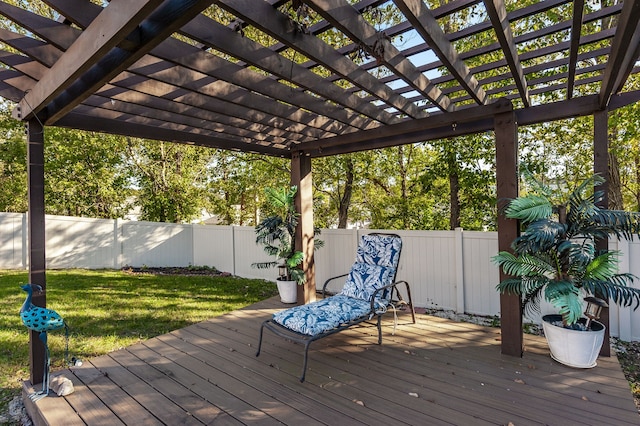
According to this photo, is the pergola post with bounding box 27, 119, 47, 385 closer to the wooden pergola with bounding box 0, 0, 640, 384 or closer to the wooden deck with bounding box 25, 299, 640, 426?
the wooden pergola with bounding box 0, 0, 640, 384

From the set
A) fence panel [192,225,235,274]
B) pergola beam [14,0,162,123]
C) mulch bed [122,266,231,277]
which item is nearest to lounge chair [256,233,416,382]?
pergola beam [14,0,162,123]

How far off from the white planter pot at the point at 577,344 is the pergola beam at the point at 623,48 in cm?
219

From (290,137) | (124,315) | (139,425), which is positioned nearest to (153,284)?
(124,315)

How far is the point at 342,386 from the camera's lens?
9.69 ft

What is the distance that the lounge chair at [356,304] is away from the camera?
3.35 m

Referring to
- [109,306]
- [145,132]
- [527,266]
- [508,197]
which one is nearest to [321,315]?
[527,266]

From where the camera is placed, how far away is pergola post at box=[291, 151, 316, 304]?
5535 millimetres

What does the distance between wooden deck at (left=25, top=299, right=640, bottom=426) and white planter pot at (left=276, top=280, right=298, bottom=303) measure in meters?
1.51

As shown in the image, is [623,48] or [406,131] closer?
[623,48]

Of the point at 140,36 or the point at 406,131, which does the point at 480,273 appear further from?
the point at 140,36

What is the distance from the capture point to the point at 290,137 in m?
5.05

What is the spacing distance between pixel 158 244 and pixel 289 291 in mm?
5964

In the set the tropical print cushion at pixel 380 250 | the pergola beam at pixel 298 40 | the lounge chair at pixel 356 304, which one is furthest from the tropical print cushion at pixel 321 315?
the pergola beam at pixel 298 40

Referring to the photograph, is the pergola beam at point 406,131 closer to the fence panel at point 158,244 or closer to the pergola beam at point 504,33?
the pergola beam at point 504,33
